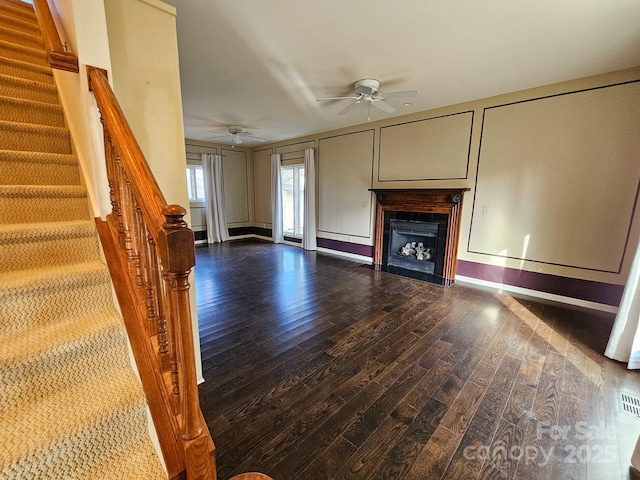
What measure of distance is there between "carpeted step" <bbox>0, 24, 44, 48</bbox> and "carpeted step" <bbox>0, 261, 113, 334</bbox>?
2.32m

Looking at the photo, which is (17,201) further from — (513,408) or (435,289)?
(435,289)

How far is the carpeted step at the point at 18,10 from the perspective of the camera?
2501 millimetres

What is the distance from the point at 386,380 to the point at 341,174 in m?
4.27

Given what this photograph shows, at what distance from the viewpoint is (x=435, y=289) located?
12.4 feet

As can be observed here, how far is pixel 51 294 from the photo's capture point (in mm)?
1162

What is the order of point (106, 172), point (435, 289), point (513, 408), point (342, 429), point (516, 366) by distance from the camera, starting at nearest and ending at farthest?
1. point (106, 172)
2. point (342, 429)
3. point (513, 408)
4. point (516, 366)
5. point (435, 289)

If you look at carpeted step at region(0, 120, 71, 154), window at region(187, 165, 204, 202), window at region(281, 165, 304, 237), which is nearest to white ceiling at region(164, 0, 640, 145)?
carpeted step at region(0, 120, 71, 154)

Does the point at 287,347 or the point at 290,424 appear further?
the point at 287,347

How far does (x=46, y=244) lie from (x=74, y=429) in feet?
3.04

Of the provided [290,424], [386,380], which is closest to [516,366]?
[386,380]

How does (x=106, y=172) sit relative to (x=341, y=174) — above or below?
below

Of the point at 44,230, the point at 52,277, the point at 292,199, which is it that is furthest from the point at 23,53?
the point at 292,199

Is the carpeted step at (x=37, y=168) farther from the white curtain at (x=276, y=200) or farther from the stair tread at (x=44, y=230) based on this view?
the white curtain at (x=276, y=200)

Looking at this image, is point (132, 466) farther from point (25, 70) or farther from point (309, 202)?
point (309, 202)
